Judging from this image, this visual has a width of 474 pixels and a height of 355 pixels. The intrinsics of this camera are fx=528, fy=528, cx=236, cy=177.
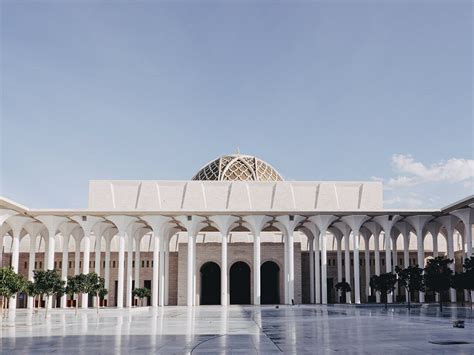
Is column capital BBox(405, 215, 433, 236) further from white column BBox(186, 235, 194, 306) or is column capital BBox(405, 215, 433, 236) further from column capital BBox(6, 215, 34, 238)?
column capital BBox(6, 215, 34, 238)

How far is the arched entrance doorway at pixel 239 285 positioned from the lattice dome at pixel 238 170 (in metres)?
8.87

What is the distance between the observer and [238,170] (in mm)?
53500

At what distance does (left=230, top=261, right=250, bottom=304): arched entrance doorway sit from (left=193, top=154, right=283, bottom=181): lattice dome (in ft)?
29.1

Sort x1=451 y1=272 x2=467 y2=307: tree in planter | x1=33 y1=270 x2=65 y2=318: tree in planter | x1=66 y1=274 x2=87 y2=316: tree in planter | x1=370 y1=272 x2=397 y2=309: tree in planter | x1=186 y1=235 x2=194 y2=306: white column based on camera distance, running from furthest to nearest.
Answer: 1. x1=186 y1=235 x2=194 y2=306: white column
2. x1=370 y1=272 x2=397 y2=309: tree in planter
3. x1=66 y1=274 x2=87 y2=316: tree in planter
4. x1=451 y1=272 x2=467 y2=307: tree in planter
5. x1=33 y1=270 x2=65 y2=318: tree in planter

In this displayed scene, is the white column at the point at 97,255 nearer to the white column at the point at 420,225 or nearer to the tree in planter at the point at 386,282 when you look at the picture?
the tree in planter at the point at 386,282

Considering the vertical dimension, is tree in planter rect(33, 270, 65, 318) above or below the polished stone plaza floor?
above

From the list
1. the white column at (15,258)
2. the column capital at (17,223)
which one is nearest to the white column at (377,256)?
the column capital at (17,223)

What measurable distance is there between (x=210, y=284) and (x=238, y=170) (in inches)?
465

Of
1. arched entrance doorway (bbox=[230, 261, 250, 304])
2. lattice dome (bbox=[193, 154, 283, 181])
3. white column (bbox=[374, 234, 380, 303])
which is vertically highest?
lattice dome (bbox=[193, 154, 283, 181])

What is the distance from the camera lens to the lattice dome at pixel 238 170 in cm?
5284

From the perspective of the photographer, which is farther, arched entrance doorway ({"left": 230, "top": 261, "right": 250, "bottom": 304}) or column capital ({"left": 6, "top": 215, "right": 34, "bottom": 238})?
arched entrance doorway ({"left": 230, "top": 261, "right": 250, "bottom": 304})

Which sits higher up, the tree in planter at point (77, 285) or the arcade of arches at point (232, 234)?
the arcade of arches at point (232, 234)

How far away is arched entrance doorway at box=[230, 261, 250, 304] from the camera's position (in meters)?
53.2

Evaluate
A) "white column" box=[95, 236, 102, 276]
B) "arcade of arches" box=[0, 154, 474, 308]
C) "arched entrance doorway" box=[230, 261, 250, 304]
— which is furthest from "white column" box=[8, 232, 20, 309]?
"arched entrance doorway" box=[230, 261, 250, 304]
